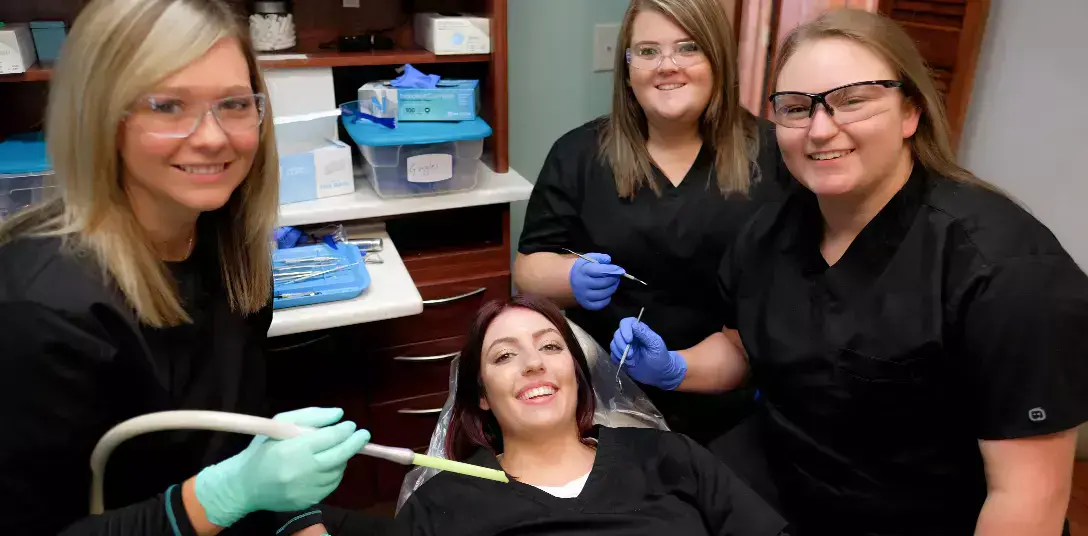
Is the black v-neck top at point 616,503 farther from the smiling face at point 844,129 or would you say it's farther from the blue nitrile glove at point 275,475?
the smiling face at point 844,129

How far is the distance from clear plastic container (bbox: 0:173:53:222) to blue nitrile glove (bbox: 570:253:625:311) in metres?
1.22

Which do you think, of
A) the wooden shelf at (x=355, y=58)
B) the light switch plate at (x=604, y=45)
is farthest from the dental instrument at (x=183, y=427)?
the light switch plate at (x=604, y=45)

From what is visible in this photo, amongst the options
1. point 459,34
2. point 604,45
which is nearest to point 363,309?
point 459,34

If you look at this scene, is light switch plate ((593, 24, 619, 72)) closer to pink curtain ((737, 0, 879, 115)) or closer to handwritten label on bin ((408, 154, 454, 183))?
pink curtain ((737, 0, 879, 115))

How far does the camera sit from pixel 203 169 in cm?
103

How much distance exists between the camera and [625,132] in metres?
1.79

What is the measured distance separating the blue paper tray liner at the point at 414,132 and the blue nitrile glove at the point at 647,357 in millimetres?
682

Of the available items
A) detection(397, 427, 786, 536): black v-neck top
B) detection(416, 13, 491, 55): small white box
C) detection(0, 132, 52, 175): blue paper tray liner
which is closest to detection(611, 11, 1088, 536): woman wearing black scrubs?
detection(397, 427, 786, 536): black v-neck top

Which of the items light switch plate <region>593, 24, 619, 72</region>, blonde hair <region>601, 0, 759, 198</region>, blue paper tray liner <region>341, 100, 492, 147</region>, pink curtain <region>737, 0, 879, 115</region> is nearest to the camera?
blonde hair <region>601, 0, 759, 198</region>

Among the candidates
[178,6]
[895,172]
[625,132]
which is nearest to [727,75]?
[625,132]

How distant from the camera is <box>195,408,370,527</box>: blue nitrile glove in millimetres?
1003

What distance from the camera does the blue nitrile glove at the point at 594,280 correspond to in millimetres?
1698

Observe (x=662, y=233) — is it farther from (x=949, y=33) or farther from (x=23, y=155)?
(x=23, y=155)

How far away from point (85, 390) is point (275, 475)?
26 cm
